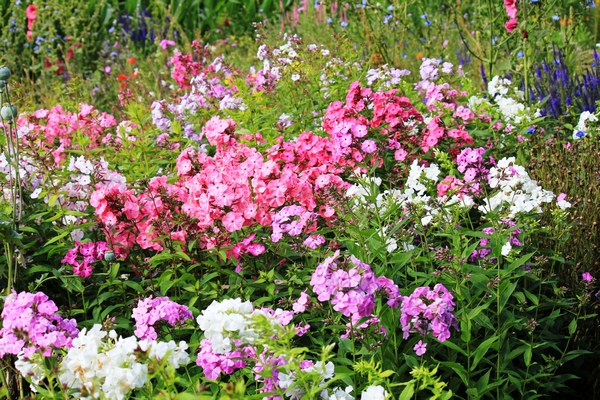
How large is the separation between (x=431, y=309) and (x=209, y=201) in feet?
3.24

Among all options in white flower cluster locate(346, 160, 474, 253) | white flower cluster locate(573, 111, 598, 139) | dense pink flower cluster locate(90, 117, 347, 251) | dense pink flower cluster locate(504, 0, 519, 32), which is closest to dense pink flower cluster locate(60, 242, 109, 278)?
dense pink flower cluster locate(90, 117, 347, 251)

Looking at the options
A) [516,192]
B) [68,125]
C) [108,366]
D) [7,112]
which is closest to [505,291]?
[516,192]

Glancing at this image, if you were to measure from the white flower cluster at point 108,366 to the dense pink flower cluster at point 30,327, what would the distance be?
0.23 metres

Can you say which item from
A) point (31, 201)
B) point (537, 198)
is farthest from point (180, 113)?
point (537, 198)

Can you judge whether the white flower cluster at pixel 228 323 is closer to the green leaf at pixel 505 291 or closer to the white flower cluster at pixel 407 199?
the white flower cluster at pixel 407 199

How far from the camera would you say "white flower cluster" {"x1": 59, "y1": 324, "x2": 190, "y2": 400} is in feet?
6.15

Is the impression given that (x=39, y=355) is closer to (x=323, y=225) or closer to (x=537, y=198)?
(x=323, y=225)

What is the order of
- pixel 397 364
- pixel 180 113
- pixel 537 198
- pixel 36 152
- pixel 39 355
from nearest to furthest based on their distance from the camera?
pixel 39 355 → pixel 397 364 → pixel 537 198 → pixel 36 152 → pixel 180 113

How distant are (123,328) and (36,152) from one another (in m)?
0.84

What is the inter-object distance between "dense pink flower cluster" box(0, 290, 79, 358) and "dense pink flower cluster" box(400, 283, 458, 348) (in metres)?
1.03

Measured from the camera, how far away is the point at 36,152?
3299 millimetres

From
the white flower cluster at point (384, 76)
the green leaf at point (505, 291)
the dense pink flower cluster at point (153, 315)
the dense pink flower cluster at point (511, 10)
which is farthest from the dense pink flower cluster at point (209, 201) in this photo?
the dense pink flower cluster at point (511, 10)

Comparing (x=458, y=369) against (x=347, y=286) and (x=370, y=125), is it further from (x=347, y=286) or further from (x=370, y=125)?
(x=370, y=125)

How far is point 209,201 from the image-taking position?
9.67 feet
